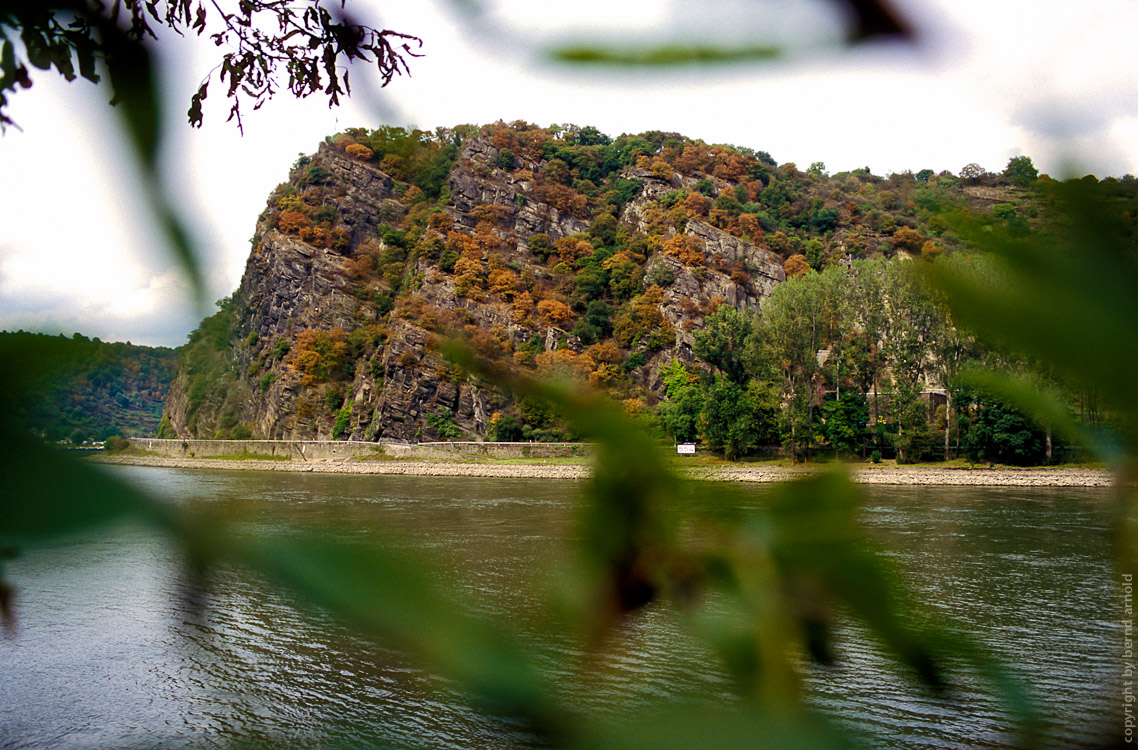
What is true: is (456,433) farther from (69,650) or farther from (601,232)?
(601,232)

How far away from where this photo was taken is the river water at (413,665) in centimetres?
33

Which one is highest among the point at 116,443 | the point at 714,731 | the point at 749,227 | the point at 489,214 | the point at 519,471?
the point at 749,227

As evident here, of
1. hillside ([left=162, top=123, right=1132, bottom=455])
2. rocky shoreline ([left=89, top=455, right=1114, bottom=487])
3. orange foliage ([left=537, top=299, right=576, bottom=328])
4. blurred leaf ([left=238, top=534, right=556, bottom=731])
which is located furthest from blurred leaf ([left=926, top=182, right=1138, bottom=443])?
rocky shoreline ([left=89, top=455, right=1114, bottom=487])

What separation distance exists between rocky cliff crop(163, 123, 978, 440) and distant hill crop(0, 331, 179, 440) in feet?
0.06

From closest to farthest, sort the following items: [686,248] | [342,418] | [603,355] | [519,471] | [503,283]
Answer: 1. [603,355]
2. [503,283]
3. [686,248]
4. [342,418]
5. [519,471]

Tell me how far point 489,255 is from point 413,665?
0.52 metres

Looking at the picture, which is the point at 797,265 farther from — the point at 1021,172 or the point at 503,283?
the point at 1021,172

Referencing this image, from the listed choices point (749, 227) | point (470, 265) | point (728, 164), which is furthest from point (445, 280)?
point (749, 227)

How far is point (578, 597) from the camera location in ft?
1.24

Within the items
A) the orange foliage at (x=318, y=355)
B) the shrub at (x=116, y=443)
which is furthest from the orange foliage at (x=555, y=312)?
the shrub at (x=116, y=443)

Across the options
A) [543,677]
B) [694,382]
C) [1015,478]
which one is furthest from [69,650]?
[1015,478]

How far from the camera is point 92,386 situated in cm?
37

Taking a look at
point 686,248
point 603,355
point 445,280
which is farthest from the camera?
point 686,248

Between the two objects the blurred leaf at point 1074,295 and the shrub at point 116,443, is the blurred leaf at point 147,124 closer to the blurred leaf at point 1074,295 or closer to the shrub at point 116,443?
the shrub at point 116,443
